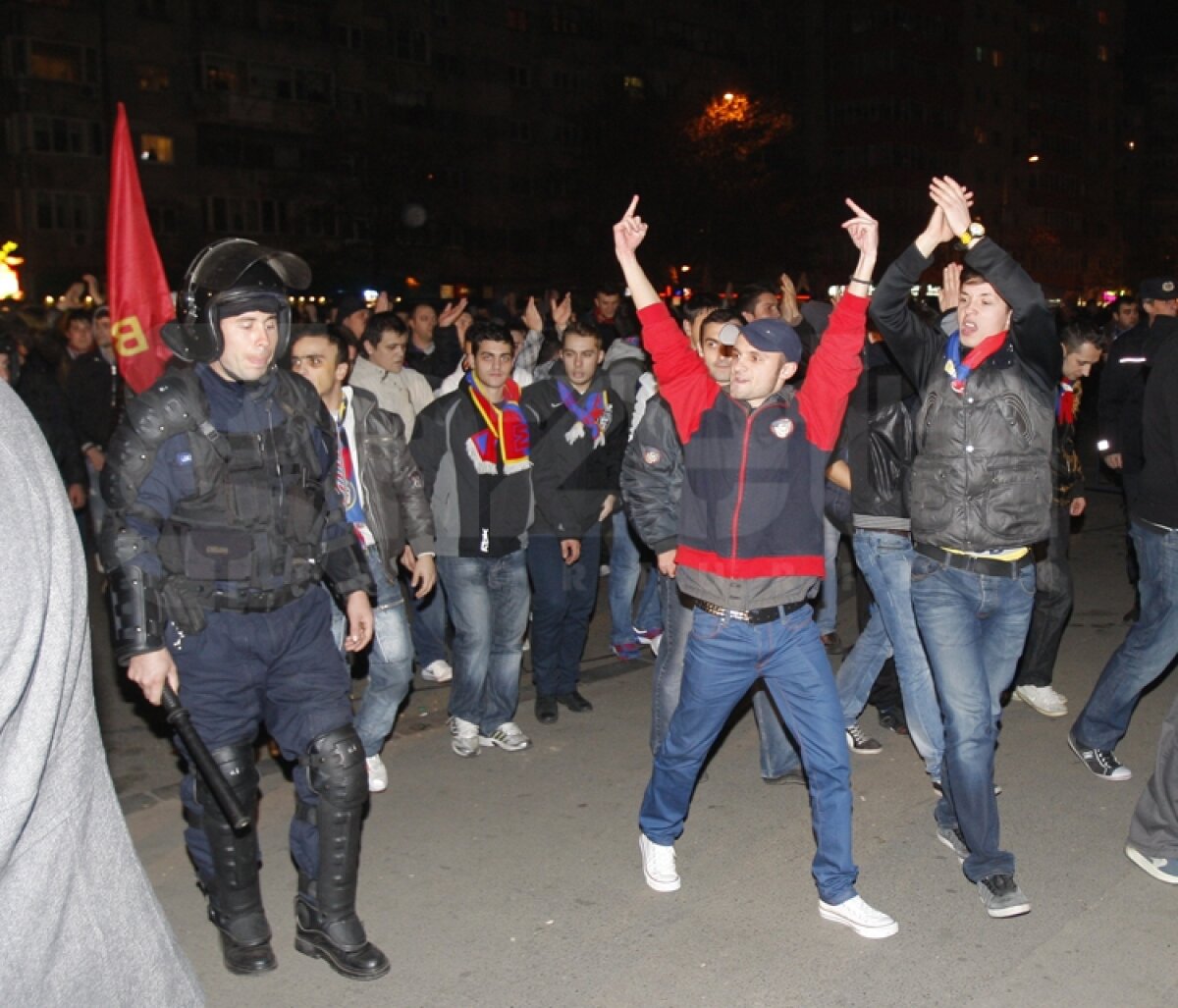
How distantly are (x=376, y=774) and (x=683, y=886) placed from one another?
169 centimetres

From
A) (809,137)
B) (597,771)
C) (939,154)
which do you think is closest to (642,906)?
(597,771)

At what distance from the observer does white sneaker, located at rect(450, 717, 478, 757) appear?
6238mm

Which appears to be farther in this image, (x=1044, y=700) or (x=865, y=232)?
(x=1044, y=700)

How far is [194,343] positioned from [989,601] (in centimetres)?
283

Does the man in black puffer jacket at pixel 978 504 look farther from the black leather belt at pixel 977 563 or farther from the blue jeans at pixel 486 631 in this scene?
the blue jeans at pixel 486 631

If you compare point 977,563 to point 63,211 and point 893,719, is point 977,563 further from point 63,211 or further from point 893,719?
point 63,211

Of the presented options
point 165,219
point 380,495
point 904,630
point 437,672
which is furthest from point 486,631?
point 165,219

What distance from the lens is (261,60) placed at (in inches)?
1864

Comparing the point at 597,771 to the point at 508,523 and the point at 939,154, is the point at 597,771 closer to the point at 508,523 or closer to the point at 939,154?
the point at 508,523

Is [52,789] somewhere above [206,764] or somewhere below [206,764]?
→ above

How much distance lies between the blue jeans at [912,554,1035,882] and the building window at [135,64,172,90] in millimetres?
45992

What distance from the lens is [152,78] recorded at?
147 ft

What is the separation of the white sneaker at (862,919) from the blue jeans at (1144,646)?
1.89m

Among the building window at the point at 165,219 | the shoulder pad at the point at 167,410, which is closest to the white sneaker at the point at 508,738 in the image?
the shoulder pad at the point at 167,410
